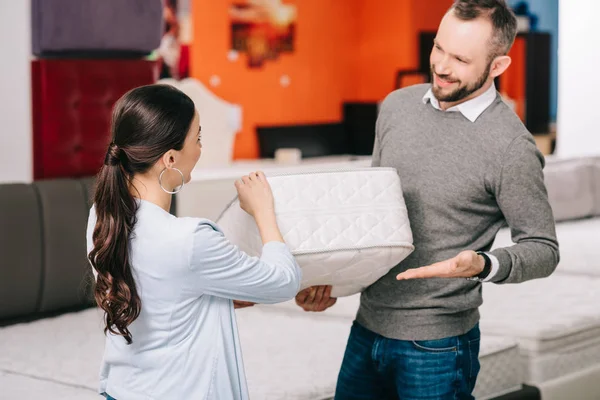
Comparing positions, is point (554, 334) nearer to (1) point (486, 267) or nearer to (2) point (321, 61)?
(1) point (486, 267)

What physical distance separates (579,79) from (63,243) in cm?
371

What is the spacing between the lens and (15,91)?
345cm

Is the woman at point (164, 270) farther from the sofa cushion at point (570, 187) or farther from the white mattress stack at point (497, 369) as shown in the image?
the sofa cushion at point (570, 187)

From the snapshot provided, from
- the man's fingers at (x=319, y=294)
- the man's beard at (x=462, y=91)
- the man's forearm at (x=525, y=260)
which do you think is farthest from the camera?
the man's fingers at (x=319, y=294)

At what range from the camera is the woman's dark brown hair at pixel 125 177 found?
61.3 inches

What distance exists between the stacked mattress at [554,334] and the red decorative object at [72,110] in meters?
1.66

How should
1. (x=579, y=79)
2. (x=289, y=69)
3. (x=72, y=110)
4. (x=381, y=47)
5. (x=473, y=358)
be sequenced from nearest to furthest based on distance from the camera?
(x=473, y=358) < (x=72, y=110) < (x=579, y=79) < (x=289, y=69) < (x=381, y=47)

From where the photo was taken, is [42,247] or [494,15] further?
[42,247]

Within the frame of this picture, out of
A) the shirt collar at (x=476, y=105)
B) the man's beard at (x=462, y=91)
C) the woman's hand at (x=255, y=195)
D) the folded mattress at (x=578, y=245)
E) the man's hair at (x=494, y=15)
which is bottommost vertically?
the folded mattress at (x=578, y=245)

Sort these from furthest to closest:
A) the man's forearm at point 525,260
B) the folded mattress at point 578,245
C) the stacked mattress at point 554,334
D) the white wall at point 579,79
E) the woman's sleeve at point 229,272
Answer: the white wall at point 579,79, the folded mattress at point 578,245, the stacked mattress at point 554,334, the man's forearm at point 525,260, the woman's sleeve at point 229,272

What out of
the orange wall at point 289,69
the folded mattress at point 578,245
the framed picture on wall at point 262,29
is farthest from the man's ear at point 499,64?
the framed picture on wall at point 262,29

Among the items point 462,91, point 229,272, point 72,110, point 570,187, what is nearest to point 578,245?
point 570,187

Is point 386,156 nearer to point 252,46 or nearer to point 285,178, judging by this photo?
point 285,178

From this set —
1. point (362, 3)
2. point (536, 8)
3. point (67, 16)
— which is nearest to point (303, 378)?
point (67, 16)
